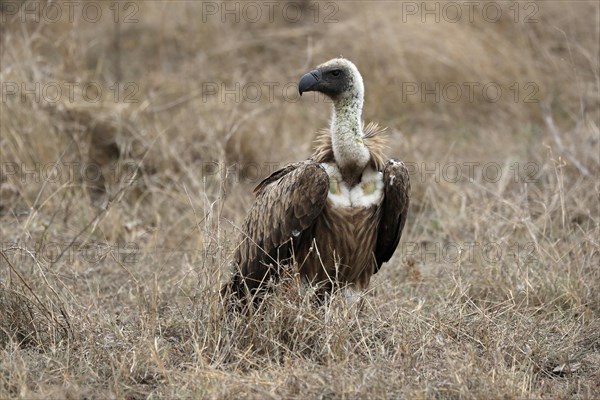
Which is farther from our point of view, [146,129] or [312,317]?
[146,129]

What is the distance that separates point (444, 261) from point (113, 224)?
A: 2420 millimetres

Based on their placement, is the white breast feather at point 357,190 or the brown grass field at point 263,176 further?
the white breast feather at point 357,190

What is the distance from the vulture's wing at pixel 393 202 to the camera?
557cm

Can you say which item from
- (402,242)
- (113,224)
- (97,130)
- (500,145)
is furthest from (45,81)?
(500,145)

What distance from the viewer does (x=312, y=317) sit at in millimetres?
5008

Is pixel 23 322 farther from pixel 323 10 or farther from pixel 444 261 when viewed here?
pixel 323 10

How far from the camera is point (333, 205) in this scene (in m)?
5.52

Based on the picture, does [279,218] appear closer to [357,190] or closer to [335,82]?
[357,190]

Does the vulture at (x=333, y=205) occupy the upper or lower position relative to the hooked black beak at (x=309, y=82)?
lower

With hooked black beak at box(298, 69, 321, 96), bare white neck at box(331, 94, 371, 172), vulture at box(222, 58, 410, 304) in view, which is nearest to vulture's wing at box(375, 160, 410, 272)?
vulture at box(222, 58, 410, 304)

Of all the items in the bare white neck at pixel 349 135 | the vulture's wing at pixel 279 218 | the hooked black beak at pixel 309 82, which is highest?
the hooked black beak at pixel 309 82

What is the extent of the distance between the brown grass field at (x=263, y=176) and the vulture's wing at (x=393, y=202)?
404 mm

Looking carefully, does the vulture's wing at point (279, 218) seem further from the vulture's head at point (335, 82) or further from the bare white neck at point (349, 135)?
the vulture's head at point (335, 82)

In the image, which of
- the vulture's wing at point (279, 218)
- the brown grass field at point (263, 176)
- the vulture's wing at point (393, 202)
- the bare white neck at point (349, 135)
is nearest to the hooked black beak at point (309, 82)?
the bare white neck at point (349, 135)
